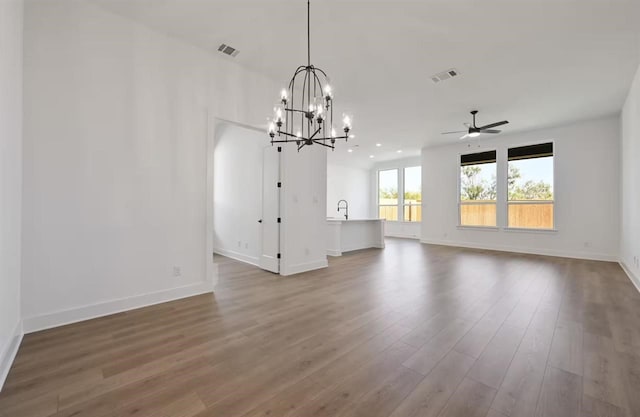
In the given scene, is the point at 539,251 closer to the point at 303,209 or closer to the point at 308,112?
the point at 303,209

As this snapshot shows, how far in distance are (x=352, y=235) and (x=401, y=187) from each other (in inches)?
181

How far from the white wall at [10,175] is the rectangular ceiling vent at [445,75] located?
463cm

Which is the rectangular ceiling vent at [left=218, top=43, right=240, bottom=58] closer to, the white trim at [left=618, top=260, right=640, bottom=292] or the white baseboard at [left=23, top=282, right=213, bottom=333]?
the white baseboard at [left=23, top=282, right=213, bottom=333]

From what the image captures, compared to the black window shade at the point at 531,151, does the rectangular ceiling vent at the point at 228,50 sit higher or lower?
higher

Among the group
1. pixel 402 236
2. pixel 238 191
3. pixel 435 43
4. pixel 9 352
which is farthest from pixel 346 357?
pixel 402 236

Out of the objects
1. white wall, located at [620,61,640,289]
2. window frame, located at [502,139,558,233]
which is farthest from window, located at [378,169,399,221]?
white wall, located at [620,61,640,289]

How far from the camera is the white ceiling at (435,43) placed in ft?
9.00

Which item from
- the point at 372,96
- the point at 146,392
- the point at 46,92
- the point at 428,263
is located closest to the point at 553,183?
the point at 428,263

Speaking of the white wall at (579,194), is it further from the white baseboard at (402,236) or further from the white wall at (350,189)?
the white wall at (350,189)

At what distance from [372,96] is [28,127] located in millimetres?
4605

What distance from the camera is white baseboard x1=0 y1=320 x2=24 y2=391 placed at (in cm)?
174

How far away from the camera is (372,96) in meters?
4.89

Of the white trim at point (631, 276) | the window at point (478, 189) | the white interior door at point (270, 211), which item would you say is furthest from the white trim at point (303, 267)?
the window at point (478, 189)

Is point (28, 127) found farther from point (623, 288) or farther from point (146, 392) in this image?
point (623, 288)
